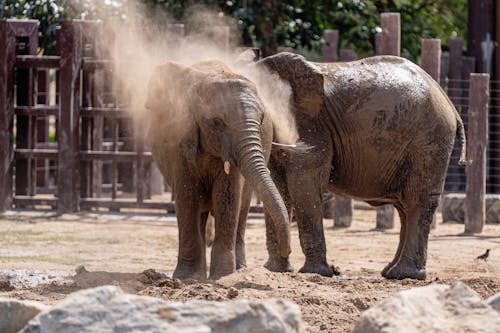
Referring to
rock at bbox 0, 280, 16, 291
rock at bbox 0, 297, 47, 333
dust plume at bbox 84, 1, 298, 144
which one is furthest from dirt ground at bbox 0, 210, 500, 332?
rock at bbox 0, 297, 47, 333

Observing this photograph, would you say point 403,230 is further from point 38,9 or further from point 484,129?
point 38,9

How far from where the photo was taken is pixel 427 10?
2281 cm

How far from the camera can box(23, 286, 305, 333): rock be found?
5840 millimetres

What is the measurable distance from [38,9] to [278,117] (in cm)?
996

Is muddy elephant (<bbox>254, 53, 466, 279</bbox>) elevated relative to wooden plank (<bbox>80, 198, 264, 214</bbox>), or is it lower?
elevated

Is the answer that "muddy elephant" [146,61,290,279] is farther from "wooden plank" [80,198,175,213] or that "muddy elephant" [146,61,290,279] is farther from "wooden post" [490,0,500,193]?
"wooden post" [490,0,500,193]

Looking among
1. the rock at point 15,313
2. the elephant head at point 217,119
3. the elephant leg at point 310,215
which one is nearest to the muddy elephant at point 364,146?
the elephant leg at point 310,215

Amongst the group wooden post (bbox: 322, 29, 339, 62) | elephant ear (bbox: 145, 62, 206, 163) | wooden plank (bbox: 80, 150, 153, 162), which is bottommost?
wooden plank (bbox: 80, 150, 153, 162)

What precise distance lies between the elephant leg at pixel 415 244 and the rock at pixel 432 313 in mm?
3669

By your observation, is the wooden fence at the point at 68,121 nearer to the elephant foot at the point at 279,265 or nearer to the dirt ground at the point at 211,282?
the dirt ground at the point at 211,282

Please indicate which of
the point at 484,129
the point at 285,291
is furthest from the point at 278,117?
the point at 484,129

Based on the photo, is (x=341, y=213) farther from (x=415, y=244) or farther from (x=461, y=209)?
(x=415, y=244)

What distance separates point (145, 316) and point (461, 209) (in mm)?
10455

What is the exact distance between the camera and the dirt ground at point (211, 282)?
8227 millimetres
